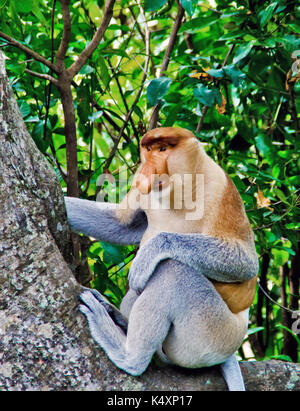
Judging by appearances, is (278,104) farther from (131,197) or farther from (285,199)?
(131,197)

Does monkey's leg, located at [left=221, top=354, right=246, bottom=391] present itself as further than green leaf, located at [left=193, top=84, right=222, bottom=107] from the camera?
No

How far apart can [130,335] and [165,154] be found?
3.17 feet

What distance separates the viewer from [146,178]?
8.18 feet

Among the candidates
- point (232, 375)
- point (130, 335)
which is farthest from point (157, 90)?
point (232, 375)

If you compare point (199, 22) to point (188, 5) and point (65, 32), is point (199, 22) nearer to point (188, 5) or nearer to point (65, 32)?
point (188, 5)

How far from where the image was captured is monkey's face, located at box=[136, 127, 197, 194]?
100 inches

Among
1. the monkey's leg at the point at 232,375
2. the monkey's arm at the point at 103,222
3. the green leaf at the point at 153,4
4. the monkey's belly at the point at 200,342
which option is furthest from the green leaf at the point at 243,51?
the monkey's leg at the point at 232,375

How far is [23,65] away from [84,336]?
148 centimetres

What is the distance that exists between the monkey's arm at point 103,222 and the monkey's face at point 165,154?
478 mm

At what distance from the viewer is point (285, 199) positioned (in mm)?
3326

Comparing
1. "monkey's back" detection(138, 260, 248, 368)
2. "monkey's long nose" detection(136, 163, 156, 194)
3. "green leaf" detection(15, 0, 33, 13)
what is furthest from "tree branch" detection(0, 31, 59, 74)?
"monkey's back" detection(138, 260, 248, 368)

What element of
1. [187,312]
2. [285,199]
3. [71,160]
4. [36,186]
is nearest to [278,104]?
[285,199]

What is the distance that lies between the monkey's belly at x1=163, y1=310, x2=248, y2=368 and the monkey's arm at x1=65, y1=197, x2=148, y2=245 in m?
0.82

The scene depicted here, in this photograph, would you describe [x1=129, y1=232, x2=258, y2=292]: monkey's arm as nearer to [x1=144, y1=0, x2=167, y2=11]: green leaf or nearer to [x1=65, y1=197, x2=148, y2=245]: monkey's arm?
[x1=65, y1=197, x2=148, y2=245]: monkey's arm
